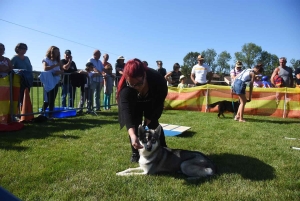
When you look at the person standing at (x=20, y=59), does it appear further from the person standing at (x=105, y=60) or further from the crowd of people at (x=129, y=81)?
the person standing at (x=105, y=60)

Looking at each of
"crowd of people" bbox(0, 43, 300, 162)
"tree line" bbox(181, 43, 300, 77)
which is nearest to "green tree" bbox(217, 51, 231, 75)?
"tree line" bbox(181, 43, 300, 77)

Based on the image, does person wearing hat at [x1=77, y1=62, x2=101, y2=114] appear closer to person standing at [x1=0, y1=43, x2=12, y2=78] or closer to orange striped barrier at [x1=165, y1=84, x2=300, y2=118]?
person standing at [x1=0, y1=43, x2=12, y2=78]

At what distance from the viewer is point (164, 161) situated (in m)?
3.52

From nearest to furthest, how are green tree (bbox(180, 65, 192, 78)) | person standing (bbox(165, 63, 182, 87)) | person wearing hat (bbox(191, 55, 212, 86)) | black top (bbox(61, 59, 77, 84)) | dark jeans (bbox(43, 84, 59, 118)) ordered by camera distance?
1. dark jeans (bbox(43, 84, 59, 118))
2. black top (bbox(61, 59, 77, 84))
3. person wearing hat (bbox(191, 55, 212, 86))
4. person standing (bbox(165, 63, 182, 87))
5. green tree (bbox(180, 65, 192, 78))

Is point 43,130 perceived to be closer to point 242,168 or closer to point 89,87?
point 89,87

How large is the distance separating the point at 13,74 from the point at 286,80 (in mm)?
9658

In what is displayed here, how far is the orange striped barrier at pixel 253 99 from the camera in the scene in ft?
30.3

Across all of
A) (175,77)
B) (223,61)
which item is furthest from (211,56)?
(175,77)

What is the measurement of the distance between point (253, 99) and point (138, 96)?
24.7 feet

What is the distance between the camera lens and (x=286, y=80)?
968 centimetres

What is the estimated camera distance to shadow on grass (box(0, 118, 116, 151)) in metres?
4.67

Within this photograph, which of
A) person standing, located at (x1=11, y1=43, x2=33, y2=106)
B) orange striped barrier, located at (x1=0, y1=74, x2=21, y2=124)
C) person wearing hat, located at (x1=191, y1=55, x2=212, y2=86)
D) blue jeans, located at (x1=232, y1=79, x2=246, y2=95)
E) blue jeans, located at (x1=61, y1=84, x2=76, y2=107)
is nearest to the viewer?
orange striped barrier, located at (x1=0, y1=74, x2=21, y2=124)

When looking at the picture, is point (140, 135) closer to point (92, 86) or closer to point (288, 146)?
point (288, 146)

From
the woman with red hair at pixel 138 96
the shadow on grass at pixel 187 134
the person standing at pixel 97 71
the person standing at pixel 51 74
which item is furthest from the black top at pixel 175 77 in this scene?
the woman with red hair at pixel 138 96
